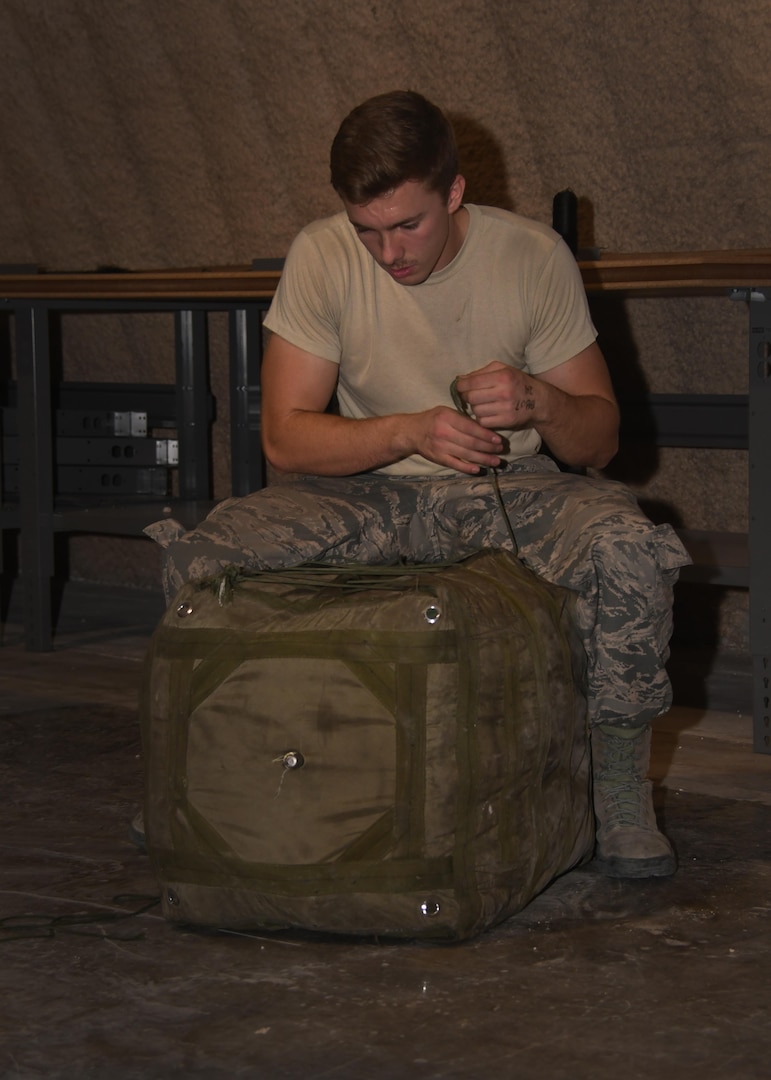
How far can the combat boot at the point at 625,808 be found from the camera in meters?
1.70

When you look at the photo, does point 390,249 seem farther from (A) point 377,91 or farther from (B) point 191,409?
(B) point 191,409

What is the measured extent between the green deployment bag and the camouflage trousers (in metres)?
0.15

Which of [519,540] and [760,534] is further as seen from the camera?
[760,534]

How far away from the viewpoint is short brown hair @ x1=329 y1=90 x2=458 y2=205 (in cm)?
179

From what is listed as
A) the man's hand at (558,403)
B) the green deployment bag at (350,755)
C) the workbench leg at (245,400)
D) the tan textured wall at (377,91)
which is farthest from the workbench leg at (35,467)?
the green deployment bag at (350,755)

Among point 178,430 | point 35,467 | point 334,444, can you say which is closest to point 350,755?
point 334,444

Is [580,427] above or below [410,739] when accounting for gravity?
above

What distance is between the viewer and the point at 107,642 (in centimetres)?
338

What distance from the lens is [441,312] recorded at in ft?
6.45

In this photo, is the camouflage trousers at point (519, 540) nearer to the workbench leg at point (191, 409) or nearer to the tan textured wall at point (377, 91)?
the tan textured wall at point (377, 91)

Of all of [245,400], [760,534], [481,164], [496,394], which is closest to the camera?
[496,394]

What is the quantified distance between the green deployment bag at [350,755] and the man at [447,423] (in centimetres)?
18

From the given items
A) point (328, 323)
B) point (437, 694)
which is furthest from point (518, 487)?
point (437, 694)

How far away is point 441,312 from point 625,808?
695mm
